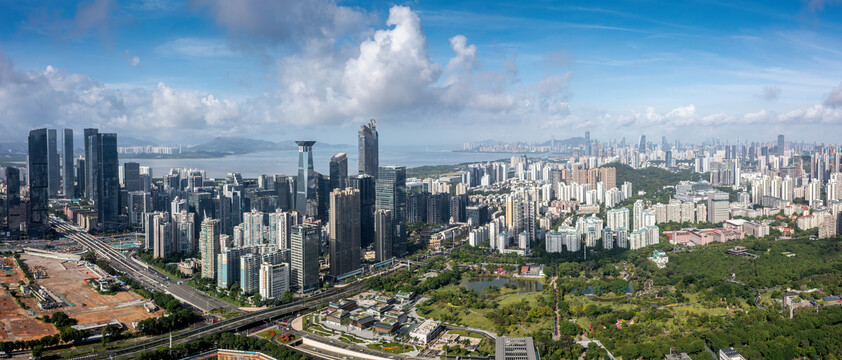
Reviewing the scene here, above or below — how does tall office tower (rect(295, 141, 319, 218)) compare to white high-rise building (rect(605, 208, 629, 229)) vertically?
above

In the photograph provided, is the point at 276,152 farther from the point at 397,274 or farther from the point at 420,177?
the point at 397,274

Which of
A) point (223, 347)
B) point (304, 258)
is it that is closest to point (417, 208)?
point (304, 258)

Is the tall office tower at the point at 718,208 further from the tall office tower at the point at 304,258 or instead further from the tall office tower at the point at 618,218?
the tall office tower at the point at 304,258

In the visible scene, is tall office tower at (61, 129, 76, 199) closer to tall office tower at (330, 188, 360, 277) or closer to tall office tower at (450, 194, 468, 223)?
tall office tower at (450, 194, 468, 223)

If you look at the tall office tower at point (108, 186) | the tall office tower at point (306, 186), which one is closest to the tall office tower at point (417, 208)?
the tall office tower at point (306, 186)

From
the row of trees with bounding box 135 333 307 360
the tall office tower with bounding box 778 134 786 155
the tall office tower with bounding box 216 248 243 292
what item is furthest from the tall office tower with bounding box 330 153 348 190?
the tall office tower with bounding box 778 134 786 155

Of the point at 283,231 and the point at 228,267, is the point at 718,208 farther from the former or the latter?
the point at 228,267

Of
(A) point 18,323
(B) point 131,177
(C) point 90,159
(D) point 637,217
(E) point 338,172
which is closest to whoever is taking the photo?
(A) point 18,323
